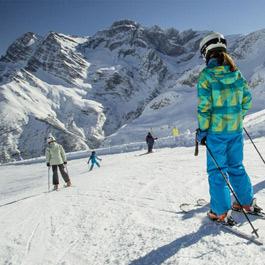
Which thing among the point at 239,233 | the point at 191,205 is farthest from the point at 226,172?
the point at 191,205

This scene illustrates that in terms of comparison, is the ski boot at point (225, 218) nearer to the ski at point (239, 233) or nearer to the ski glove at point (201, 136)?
the ski at point (239, 233)

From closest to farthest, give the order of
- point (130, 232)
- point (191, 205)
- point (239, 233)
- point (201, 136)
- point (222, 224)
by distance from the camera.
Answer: point (239, 233), point (222, 224), point (201, 136), point (130, 232), point (191, 205)

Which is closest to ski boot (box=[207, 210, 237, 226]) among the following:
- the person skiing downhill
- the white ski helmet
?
the person skiing downhill

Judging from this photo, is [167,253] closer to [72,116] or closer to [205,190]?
[205,190]

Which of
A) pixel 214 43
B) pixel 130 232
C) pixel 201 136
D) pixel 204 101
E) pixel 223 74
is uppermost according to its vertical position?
pixel 214 43

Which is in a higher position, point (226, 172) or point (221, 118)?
point (221, 118)

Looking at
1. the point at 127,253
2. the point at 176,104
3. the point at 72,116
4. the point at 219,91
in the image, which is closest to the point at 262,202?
the point at 219,91

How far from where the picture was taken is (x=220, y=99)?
14.1 feet

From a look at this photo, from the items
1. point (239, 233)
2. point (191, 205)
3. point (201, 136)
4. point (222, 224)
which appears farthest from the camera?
point (191, 205)

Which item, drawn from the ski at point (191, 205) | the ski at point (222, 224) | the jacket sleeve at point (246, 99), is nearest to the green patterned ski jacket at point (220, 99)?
the jacket sleeve at point (246, 99)

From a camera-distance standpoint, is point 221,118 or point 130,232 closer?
point 221,118

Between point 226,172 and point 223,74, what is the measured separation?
1.13 meters

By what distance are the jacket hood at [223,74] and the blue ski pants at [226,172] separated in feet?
1.98

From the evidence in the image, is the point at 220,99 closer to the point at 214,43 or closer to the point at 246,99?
the point at 246,99
